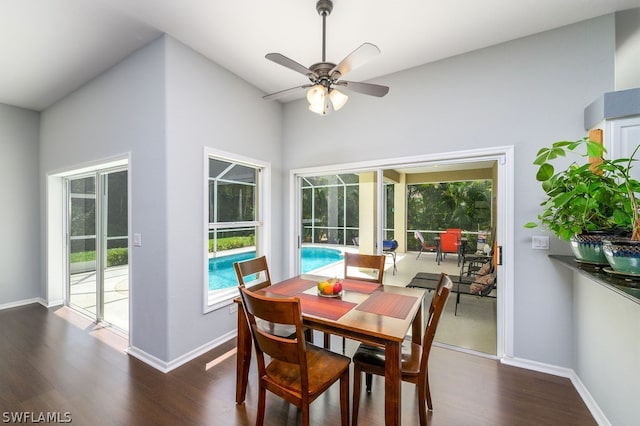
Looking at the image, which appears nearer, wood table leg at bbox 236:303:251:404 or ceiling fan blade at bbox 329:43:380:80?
ceiling fan blade at bbox 329:43:380:80

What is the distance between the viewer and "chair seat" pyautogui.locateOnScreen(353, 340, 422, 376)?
1646 mm

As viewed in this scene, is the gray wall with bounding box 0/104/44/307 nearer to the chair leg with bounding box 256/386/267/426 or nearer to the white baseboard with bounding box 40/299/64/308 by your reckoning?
the white baseboard with bounding box 40/299/64/308

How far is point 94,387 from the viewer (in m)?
2.14

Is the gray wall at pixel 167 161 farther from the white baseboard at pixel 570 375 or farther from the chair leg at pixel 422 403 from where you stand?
the white baseboard at pixel 570 375

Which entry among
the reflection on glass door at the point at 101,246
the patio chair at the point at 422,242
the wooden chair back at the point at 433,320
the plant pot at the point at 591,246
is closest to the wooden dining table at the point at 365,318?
the wooden chair back at the point at 433,320

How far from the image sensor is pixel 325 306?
1.81 m

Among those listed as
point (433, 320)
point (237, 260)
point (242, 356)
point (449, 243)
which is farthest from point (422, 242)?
point (242, 356)

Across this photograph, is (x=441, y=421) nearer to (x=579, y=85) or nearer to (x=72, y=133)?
(x=579, y=85)

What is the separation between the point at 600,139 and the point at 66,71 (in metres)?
5.26

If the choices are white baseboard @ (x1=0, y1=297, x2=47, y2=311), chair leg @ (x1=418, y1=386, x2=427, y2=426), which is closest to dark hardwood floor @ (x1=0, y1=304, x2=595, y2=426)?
chair leg @ (x1=418, y1=386, x2=427, y2=426)

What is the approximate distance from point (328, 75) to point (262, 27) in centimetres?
105

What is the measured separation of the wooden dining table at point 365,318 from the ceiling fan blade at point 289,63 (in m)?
1.60

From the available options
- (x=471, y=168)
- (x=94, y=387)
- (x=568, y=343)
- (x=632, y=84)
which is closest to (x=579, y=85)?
(x=632, y=84)

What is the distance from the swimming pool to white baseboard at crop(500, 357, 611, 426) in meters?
2.27
